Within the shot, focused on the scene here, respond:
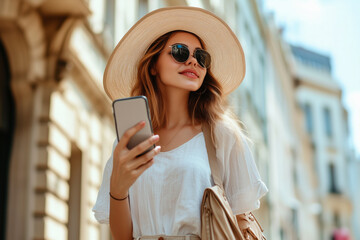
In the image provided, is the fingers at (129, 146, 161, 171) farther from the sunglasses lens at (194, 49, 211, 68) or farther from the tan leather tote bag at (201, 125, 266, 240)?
the sunglasses lens at (194, 49, 211, 68)

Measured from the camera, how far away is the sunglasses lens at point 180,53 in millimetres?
3260

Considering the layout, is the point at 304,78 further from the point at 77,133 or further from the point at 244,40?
the point at 77,133

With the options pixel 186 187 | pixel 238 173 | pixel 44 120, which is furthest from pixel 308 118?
pixel 186 187

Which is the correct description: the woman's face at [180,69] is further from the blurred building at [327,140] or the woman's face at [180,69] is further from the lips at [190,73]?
the blurred building at [327,140]

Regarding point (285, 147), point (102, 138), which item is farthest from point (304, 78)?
Result: point (102, 138)

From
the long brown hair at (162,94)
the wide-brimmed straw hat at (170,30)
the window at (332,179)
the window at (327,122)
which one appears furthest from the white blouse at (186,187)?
the window at (327,122)

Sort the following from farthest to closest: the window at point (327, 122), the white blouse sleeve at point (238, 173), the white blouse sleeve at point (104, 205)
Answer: the window at point (327, 122) < the white blouse sleeve at point (104, 205) < the white blouse sleeve at point (238, 173)

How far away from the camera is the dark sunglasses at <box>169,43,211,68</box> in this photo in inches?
128

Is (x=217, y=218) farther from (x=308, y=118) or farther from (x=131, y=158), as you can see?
(x=308, y=118)

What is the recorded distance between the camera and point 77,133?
996cm

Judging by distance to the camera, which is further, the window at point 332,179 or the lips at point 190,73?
the window at point 332,179

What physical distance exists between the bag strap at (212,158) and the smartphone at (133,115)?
43cm

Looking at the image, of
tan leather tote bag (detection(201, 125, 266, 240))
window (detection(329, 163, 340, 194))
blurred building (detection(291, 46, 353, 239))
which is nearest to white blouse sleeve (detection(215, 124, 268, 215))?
tan leather tote bag (detection(201, 125, 266, 240))

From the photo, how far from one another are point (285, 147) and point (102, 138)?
1014 inches
